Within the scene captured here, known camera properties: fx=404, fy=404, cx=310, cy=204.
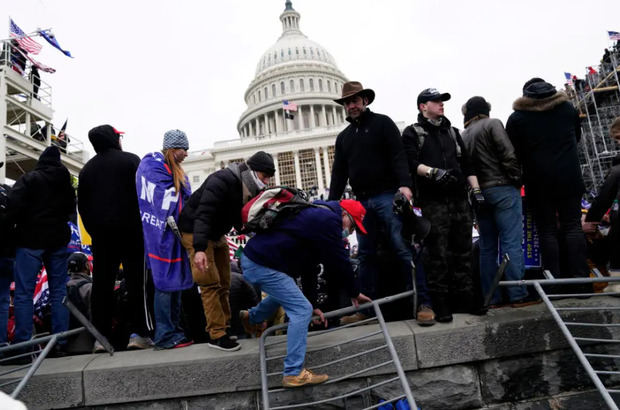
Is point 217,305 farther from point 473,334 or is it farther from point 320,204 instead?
point 473,334

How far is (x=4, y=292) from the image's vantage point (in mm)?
3875

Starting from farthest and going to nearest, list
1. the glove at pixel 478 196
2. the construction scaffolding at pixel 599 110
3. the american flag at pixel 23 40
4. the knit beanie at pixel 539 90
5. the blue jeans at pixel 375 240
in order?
the construction scaffolding at pixel 599 110 < the american flag at pixel 23 40 < the knit beanie at pixel 539 90 < the blue jeans at pixel 375 240 < the glove at pixel 478 196

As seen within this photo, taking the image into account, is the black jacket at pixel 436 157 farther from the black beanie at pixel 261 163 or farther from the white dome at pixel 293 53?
the white dome at pixel 293 53

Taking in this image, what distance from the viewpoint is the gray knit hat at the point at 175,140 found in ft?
12.4

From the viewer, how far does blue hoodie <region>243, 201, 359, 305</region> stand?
282 cm

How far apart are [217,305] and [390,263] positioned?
1859 mm

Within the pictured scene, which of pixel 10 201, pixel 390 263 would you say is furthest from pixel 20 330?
pixel 390 263

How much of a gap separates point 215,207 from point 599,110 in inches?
1306

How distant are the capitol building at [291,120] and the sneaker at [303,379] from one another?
48.1 meters

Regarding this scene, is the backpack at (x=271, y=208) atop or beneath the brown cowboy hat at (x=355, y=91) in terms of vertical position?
beneath

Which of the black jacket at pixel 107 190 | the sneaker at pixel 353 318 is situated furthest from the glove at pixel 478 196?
the black jacket at pixel 107 190

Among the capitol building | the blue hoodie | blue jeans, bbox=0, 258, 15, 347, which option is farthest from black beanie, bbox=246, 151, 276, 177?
the capitol building

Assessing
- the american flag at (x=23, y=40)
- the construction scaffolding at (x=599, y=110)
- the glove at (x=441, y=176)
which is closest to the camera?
the glove at (x=441, y=176)

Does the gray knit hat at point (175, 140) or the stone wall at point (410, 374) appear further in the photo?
the gray knit hat at point (175, 140)
